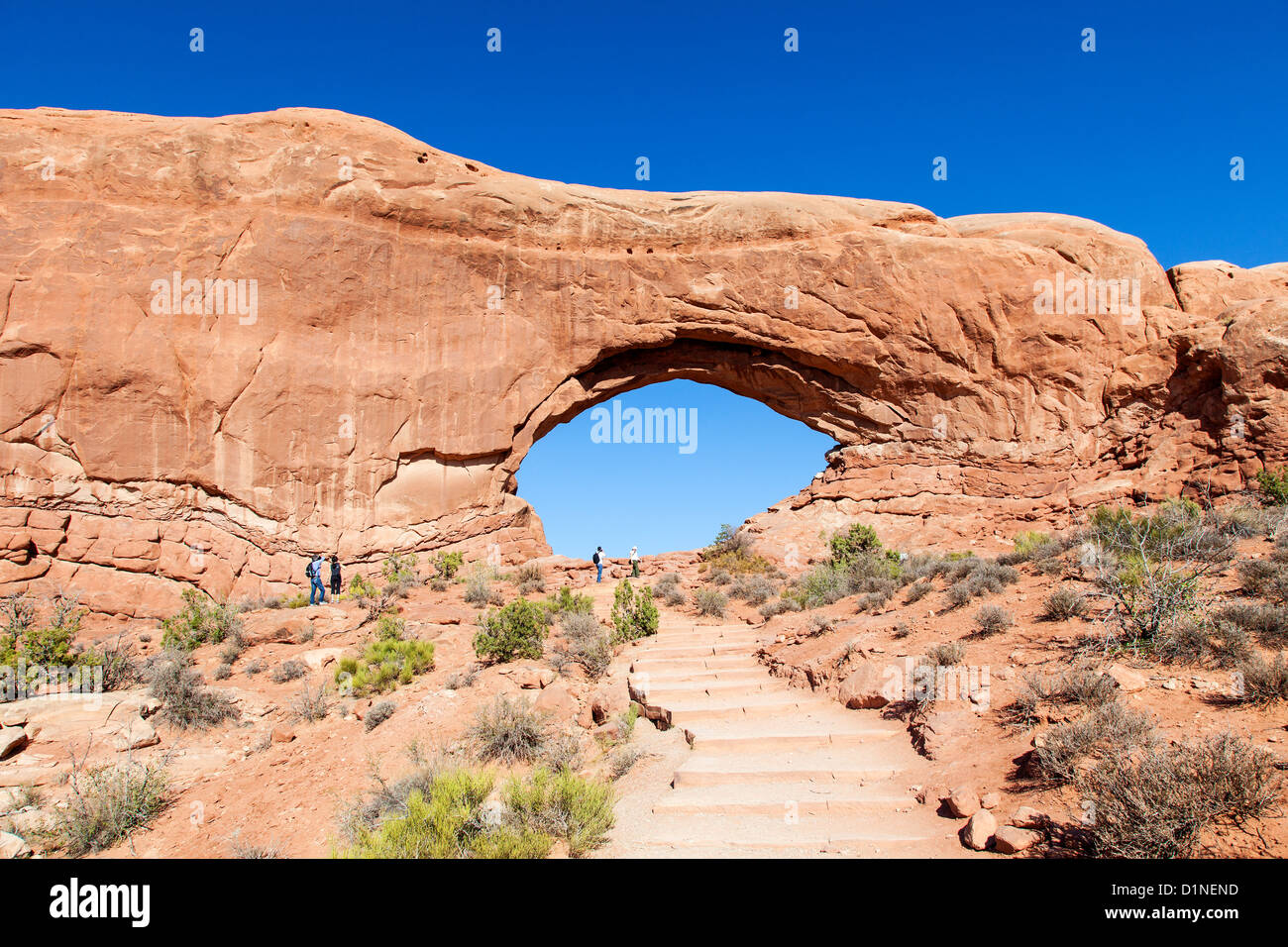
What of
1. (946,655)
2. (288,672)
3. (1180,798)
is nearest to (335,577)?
(288,672)

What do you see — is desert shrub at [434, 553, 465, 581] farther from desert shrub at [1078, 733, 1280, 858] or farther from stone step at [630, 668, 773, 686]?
desert shrub at [1078, 733, 1280, 858]

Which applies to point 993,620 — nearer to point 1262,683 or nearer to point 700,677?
point 1262,683

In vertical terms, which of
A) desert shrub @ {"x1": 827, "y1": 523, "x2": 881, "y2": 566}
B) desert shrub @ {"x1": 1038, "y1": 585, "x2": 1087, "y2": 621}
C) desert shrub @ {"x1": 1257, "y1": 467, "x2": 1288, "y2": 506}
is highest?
desert shrub @ {"x1": 1257, "y1": 467, "x2": 1288, "y2": 506}

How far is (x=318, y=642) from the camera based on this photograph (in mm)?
12367

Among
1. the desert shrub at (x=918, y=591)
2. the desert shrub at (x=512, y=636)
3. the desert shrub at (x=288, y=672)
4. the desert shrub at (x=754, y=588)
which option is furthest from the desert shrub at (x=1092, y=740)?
the desert shrub at (x=288, y=672)

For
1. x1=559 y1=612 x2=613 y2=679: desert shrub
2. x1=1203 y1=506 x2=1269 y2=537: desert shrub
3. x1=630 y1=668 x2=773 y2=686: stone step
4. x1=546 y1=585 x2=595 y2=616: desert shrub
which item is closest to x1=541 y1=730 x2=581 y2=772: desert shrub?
x1=630 y1=668 x2=773 y2=686: stone step

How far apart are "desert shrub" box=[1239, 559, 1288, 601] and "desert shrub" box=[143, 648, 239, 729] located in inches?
478

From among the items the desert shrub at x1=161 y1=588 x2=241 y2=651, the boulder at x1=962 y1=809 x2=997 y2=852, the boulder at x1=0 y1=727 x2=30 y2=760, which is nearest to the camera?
the boulder at x1=962 y1=809 x2=997 y2=852

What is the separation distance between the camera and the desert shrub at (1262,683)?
5348 mm

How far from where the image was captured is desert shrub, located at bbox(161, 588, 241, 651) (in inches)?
496

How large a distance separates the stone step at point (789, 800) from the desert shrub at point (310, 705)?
543 centimetres

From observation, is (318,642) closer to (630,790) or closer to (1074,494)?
(630,790)

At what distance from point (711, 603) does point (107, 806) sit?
10.0 metres
